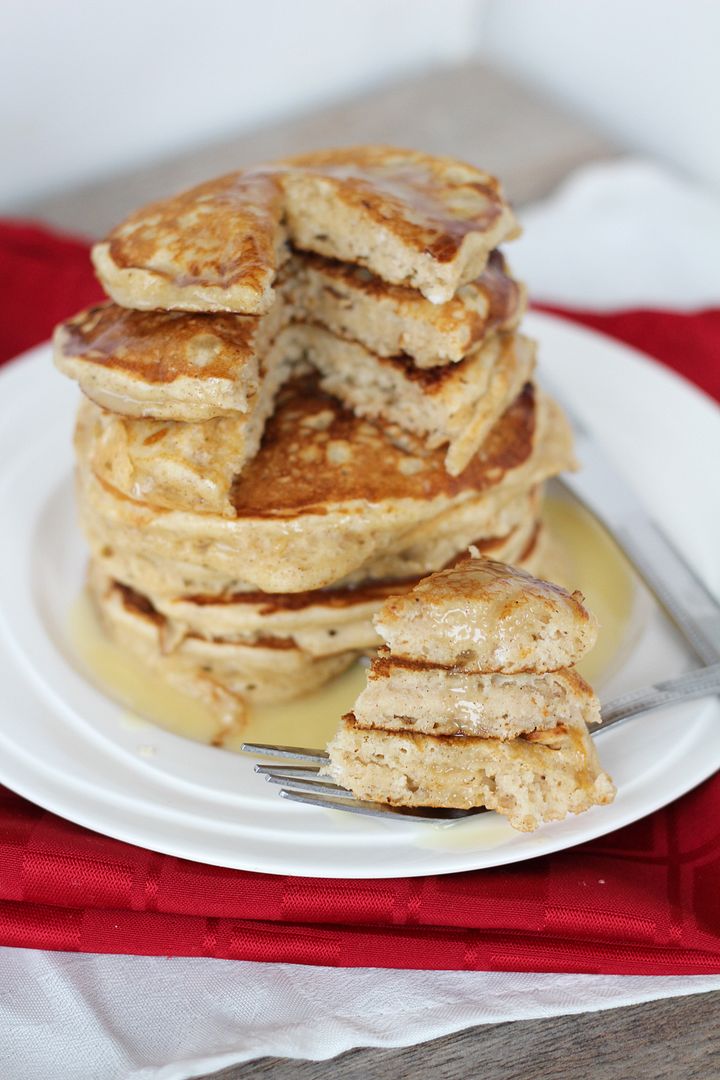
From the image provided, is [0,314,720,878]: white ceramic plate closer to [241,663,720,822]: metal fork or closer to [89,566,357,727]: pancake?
[241,663,720,822]: metal fork

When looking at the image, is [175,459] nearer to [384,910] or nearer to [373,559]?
[373,559]

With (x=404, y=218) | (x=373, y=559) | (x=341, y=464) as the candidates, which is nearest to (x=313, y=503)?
(x=341, y=464)

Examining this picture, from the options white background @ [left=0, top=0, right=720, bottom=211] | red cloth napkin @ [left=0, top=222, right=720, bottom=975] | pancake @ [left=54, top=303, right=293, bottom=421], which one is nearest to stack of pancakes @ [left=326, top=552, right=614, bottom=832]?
red cloth napkin @ [left=0, top=222, right=720, bottom=975]

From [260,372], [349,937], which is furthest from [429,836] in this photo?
[260,372]

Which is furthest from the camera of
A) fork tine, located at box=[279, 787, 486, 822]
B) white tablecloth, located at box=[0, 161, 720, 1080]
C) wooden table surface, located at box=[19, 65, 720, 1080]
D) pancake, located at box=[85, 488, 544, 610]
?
wooden table surface, located at box=[19, 65, 720, 1080]

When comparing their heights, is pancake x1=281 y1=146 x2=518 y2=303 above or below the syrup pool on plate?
above
